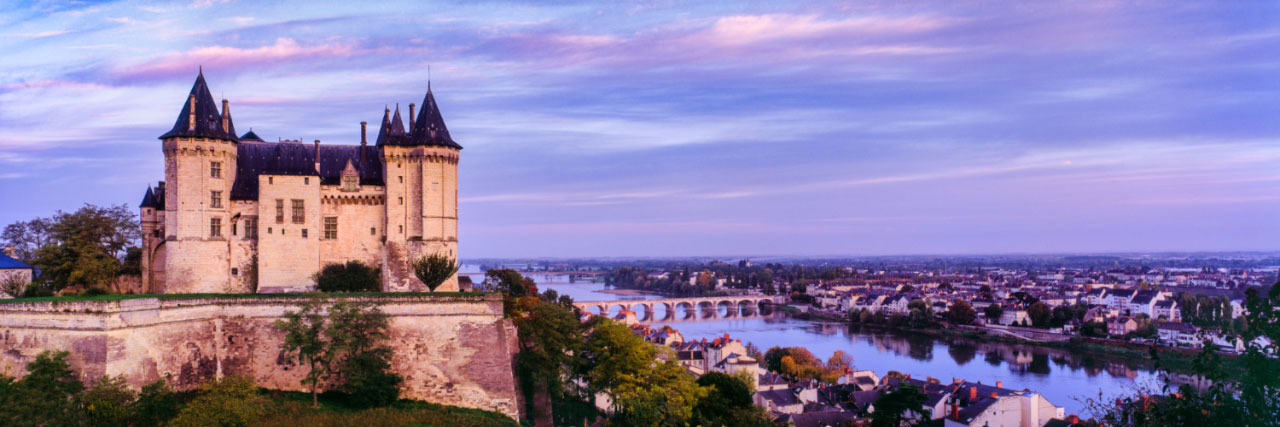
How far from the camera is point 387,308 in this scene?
20.1 metres

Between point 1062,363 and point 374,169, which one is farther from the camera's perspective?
point 1062,363

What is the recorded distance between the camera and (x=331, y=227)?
24578 millimetres

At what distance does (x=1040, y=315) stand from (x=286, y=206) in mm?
56061

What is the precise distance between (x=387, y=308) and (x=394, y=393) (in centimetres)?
226

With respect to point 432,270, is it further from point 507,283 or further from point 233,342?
point 507,283

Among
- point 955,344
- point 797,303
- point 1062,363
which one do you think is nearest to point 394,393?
point 1062,363

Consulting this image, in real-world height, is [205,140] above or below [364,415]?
above

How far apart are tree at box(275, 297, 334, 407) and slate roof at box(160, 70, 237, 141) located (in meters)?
6.70

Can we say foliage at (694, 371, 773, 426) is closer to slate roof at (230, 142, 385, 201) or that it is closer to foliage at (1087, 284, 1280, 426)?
slate roof at (230, 142, 385, 201)

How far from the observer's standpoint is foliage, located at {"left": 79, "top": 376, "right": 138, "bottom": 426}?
50.6ft

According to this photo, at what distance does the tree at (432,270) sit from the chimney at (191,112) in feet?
22.8

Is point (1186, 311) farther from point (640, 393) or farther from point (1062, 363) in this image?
point (640, 393)

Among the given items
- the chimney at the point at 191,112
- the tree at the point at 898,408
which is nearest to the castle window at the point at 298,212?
the chimney at the point at 191,112

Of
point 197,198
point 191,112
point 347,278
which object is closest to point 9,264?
point 197,198
